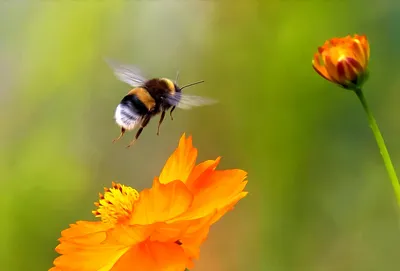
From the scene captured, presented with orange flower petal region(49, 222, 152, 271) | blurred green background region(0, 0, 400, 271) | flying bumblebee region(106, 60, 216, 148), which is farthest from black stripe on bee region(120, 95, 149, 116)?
blurred green background region(0, 0, 400, 271)

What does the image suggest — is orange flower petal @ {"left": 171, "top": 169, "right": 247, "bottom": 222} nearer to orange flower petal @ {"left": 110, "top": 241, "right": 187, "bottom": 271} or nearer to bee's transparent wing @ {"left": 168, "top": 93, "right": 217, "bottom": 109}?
orange flower petal @ {"left": 110, "top": 241, "right": 187, "bottom": 271}

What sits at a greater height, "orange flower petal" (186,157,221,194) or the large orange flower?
"orange flower petal" (186,157,221,194)

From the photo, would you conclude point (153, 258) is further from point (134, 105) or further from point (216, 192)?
point (134, 105)

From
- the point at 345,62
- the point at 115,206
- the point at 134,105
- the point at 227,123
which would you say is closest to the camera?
the point at 345,62

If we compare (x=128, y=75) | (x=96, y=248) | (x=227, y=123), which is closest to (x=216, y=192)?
(x=96, y=248)

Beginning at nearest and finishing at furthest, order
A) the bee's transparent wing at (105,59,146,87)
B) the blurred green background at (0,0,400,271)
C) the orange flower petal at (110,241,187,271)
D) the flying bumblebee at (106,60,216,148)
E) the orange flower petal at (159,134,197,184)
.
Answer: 1. the orange flower petal at (110,241,187,271)
2. the orange flower petal at (159,134,197,184)
3. the flying bumblebee at (106,60,216,148)
4. the bee's transparent wing at (105,59,146,87)
5. the blurred green background at (0,0,400,271)
